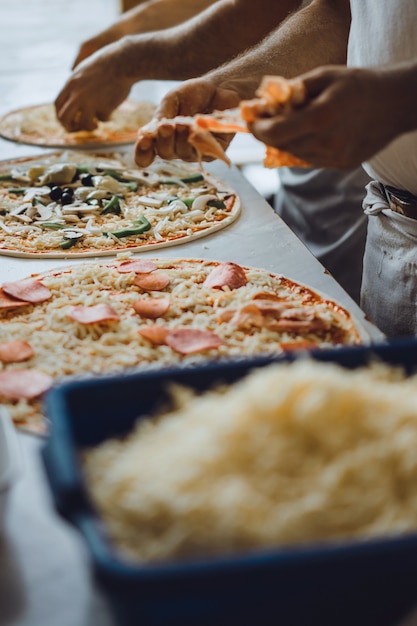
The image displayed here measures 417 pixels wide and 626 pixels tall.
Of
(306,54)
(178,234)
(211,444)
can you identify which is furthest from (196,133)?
(211,444)

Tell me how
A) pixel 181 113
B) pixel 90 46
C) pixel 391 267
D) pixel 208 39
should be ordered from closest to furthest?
pixel 391 267 < pixel 181 113 < pixel 208 39 < pixel 90 46

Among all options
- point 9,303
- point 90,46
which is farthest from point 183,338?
point 90,46

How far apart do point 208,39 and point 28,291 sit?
1.41 meters

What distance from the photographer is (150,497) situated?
0.78 m

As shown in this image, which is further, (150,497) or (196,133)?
(196,133)

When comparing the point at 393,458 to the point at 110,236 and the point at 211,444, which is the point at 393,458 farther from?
the point at 110,236

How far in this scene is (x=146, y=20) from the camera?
3549 mm

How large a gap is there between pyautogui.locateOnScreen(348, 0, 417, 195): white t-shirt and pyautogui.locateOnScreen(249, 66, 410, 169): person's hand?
1.10ft

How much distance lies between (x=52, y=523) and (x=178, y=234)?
1228 mm

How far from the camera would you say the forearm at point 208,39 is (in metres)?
2.73

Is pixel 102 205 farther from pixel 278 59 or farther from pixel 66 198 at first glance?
pixel 278 59

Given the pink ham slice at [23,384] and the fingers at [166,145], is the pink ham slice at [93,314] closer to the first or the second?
the pink ham slice at [23,384]

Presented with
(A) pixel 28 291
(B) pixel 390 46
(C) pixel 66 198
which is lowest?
(C) pixel 66 198

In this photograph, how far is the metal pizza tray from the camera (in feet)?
2.29
